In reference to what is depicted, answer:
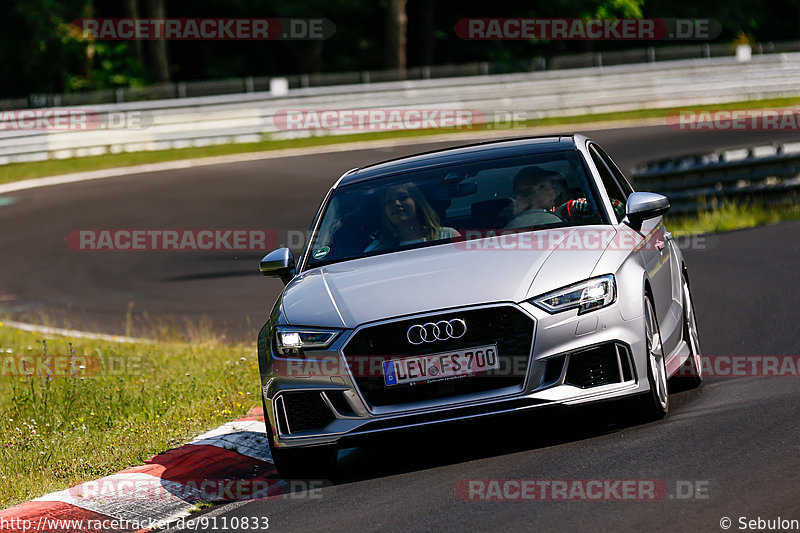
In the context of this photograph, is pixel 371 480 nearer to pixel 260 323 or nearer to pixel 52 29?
pixel 260 323

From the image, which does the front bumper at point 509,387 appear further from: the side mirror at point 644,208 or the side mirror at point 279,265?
the side mirror at point 279,265

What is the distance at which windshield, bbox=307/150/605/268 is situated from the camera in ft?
24.5

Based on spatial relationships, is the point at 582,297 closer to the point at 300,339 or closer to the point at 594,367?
the point at 594,367

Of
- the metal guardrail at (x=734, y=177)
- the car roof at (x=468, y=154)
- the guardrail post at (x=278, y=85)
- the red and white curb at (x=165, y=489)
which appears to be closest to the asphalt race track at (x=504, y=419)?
the red and white curb at (x=165, y=489)

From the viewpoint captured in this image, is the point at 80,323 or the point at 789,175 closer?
the point at 80,323

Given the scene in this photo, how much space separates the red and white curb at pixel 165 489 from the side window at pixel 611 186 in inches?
100

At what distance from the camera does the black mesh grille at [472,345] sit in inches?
251

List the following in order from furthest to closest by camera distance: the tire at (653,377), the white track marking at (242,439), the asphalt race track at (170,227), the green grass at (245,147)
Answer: the green grass at (245,147)
the asphalt race track at (170,227)
the white track marking at (242,439)
the tire at (653,377)

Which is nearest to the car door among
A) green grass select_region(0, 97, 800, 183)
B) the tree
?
green grass select_region(0, 97, 800, 183)

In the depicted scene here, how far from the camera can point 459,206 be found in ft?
25.1

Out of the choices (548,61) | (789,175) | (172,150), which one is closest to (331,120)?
(172,150)

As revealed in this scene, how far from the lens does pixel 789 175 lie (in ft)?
58.4

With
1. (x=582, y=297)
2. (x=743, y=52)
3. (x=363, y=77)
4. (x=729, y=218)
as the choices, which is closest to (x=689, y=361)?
(x=582, y=297)

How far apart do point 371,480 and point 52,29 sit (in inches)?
1581
